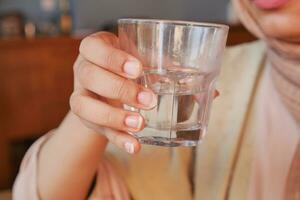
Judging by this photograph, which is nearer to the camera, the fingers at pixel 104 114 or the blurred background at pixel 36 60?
the fingers at pixel 104 114

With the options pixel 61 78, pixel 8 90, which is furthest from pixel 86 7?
pixel 8 90

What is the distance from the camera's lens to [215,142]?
774mm

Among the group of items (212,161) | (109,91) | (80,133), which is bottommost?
(212,161)

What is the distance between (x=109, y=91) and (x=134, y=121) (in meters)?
0.04

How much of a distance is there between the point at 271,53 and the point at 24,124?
5.93ft

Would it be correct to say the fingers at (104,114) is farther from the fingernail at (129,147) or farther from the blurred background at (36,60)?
the blurred background at (36,60)

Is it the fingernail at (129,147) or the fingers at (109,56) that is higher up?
the fingers at (109,56)

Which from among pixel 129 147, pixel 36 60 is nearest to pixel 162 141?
pixel 129 147

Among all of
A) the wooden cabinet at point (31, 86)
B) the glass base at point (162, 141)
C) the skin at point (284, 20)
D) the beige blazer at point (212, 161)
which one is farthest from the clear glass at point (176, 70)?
the wooden cabinet at point (31, 86)

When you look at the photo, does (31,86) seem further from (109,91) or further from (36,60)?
(109,91)

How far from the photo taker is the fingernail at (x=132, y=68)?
16.6 inches

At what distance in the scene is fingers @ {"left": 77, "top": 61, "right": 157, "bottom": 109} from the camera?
16.8 inches

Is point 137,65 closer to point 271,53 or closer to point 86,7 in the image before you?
point 271,53

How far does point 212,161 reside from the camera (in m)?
0.75
